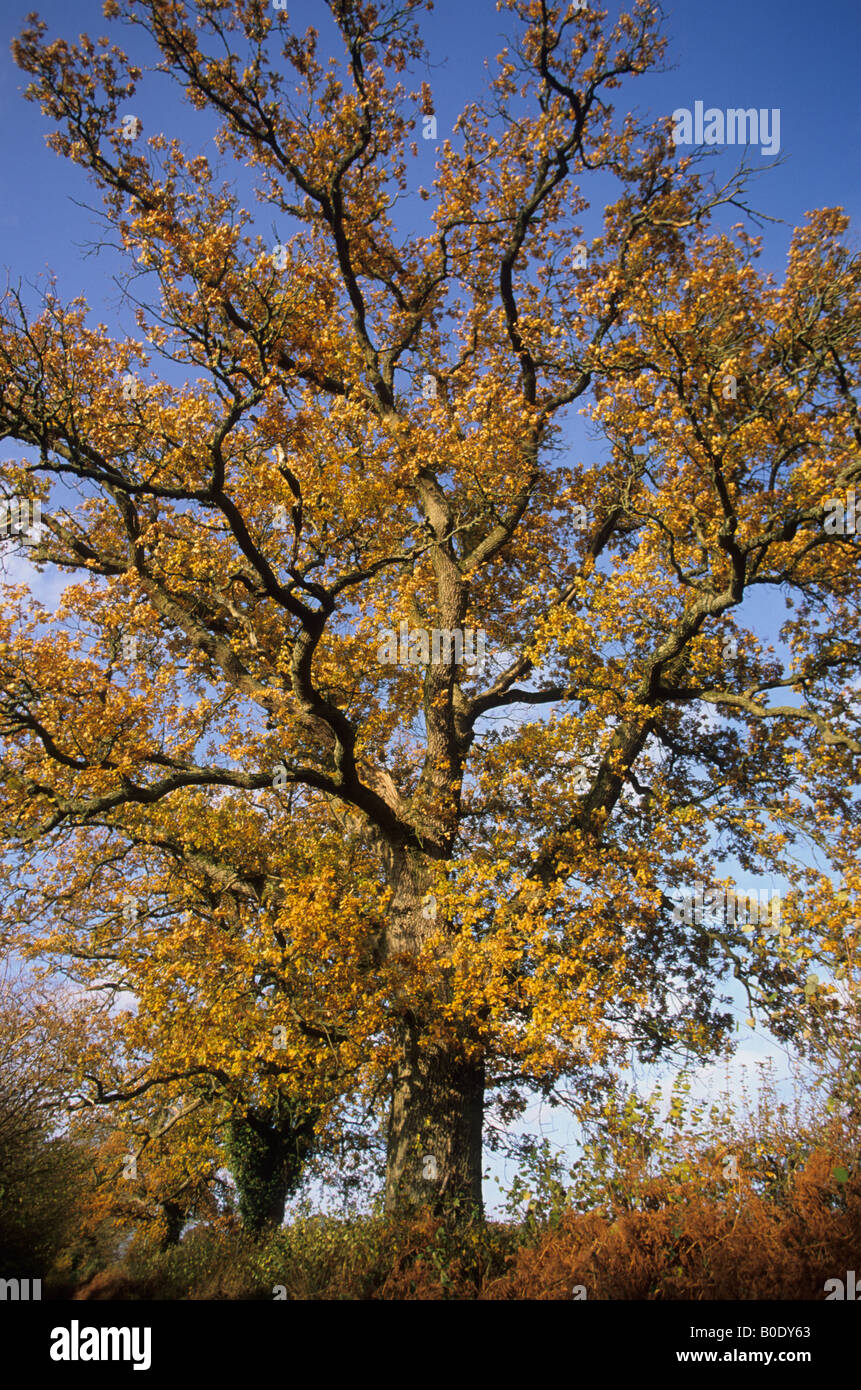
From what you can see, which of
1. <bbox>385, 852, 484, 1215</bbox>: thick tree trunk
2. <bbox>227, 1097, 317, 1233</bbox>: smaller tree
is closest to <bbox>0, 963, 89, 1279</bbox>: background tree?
<bbox>227, 1097, 317, 1233</bbox>: smaller tree

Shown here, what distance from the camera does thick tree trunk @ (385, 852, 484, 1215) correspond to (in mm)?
9734

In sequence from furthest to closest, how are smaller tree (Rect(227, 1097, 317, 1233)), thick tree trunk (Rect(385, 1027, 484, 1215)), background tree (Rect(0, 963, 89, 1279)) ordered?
smaller tree (Rect(227, 1097, 317, 1233)) < background tree (Rect(0, 963, 89, 1279)) < thick tree trunk (Rect(385, 1027, 484, 1215))

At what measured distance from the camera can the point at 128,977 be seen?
1407cm

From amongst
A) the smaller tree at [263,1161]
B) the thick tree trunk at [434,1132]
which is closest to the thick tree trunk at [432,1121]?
the thick tree trunk at [434,1132]

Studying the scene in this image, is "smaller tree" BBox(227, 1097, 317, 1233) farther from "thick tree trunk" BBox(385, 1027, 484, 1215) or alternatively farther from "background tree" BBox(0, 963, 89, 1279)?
"thick tree trunk" BBox(385, 1027, 484, 1215)

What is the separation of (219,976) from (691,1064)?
752 cm

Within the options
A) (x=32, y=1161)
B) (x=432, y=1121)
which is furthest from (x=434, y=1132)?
(x=32, y=1161)

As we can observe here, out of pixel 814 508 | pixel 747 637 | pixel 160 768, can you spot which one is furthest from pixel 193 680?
pixel 814 508

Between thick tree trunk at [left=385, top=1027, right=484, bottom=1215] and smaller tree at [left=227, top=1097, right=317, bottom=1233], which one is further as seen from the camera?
smaller tree at [left=227, top=1097, right=317, bottom=1233]

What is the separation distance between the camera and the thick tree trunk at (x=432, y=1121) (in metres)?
9.73

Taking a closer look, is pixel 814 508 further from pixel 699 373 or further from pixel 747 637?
pixel 747 637

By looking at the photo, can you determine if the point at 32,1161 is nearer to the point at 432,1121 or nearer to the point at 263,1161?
→ the point at 263,1161

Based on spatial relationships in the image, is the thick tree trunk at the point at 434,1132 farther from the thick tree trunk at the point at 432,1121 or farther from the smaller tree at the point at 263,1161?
the smaller tree at the point at 263,1161

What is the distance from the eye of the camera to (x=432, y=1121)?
10258mm
